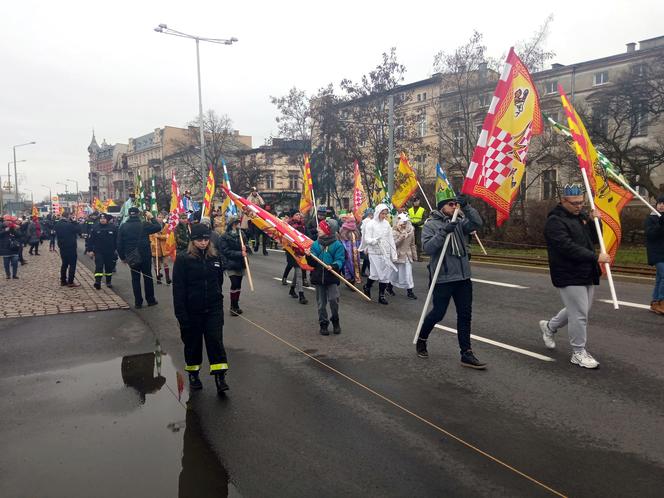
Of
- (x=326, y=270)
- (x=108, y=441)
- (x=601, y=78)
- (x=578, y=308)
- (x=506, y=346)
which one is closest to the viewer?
(x=108, y=441)

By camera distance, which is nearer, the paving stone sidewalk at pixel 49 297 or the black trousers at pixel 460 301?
the black trousers at pixel 460 301

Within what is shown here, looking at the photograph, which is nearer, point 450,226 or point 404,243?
point 450,226

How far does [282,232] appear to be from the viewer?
8.38 meters

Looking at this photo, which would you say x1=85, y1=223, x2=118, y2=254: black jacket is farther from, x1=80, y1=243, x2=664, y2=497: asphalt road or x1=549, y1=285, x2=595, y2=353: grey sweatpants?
x1=549, y1=285, x2=595, y2=353: grey sweatpants

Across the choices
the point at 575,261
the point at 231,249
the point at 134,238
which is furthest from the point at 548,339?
the point at 134,238

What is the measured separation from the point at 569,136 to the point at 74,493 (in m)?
6.73

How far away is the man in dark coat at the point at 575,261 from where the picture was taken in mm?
5312

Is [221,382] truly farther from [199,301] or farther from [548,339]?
[548,339]

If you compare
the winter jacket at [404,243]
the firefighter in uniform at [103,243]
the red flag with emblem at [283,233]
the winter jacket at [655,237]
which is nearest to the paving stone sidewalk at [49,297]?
the firefighter in uniform at [103,243]

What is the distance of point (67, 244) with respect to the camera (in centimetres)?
1247

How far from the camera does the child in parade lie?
7.35m

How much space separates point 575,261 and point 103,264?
35.6ft

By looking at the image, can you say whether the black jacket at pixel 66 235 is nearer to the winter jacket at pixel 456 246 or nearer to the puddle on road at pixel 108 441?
the puddle on road at pixel 108 441

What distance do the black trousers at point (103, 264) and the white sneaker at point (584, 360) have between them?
35.0 ft
